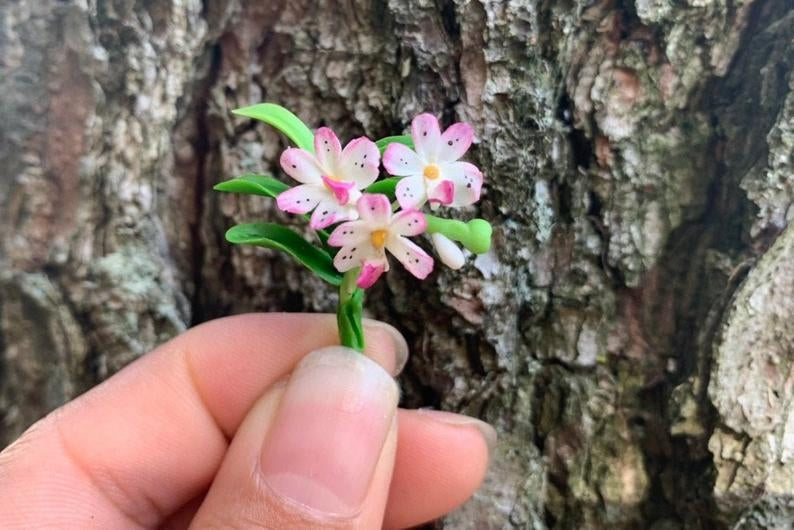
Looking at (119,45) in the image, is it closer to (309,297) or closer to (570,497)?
(309,297)

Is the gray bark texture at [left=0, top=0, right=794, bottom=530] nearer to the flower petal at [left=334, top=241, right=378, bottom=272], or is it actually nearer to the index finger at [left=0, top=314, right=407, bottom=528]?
the index finger at [left=0, top=314, right=407, bottom=528]

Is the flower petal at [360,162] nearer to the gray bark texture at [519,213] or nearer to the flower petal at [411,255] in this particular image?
the flower petal at [411,255]

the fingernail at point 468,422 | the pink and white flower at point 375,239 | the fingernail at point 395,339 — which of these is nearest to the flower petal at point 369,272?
the pink and white flower at point 375,239

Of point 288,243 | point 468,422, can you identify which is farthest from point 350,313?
point 468,422

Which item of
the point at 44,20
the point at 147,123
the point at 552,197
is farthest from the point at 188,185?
the point at 552,197

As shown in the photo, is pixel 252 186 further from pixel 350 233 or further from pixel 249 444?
pixel 249 444

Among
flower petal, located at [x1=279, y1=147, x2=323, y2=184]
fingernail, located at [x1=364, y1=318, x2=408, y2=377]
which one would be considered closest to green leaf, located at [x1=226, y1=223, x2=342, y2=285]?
flower petal, located at [x1=279, y1=147, x2=323, y2=184]

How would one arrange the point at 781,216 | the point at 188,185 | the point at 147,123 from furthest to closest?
the point at 188,185 → the point at 147,123 → the point at 781,216
